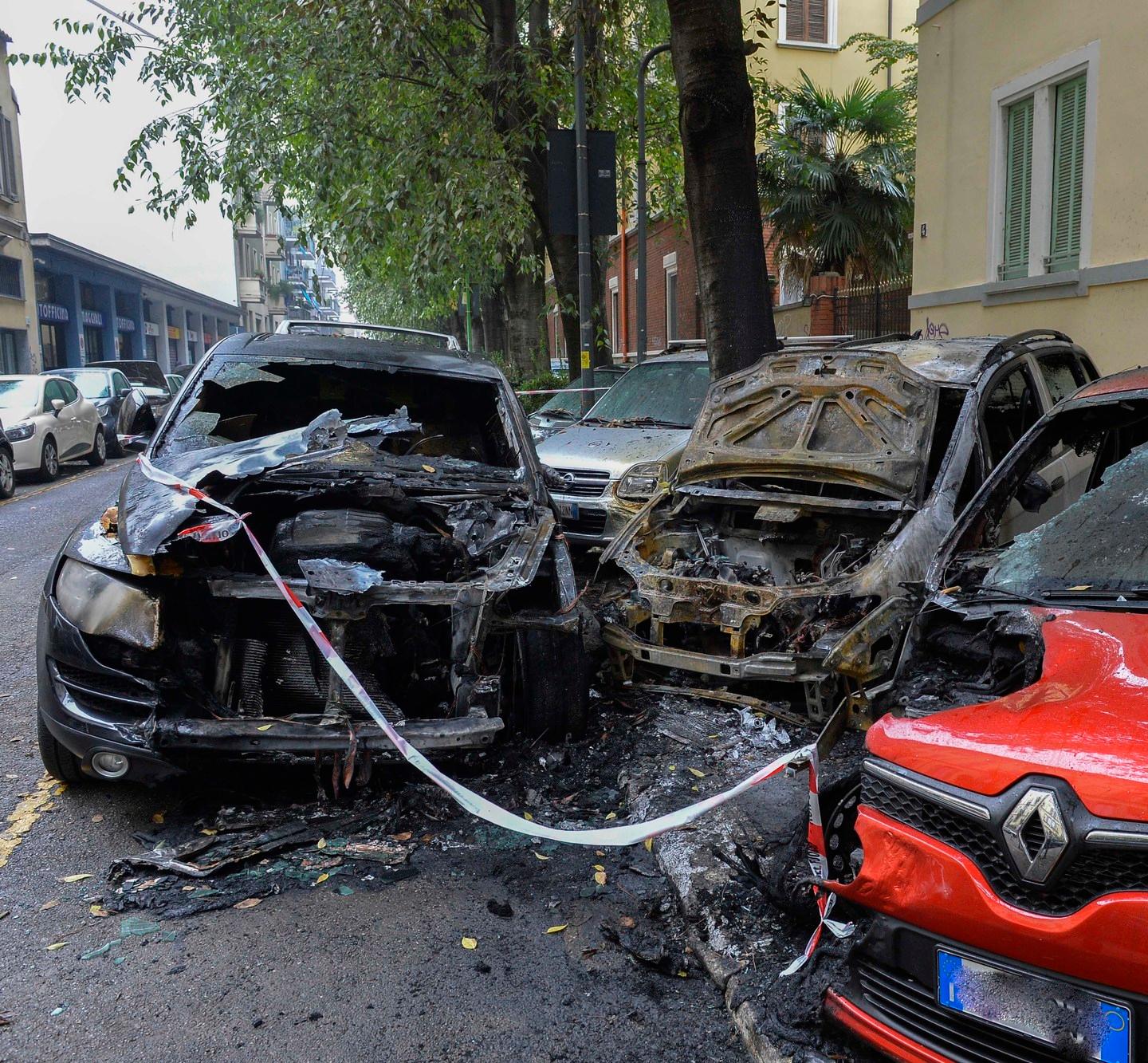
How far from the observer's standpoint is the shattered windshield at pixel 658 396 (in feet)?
31.2

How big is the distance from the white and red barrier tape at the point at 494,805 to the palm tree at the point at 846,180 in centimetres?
1404

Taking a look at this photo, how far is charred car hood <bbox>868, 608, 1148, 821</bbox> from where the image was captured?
217cm

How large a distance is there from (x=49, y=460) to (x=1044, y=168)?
→ 1344cm

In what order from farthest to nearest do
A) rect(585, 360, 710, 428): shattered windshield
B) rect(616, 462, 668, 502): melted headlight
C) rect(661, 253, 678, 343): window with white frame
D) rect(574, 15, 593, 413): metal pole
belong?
rect(661, 253, 678, 343): window with white frame < rect(574, 15, 593, 413): metal pole < rect(585, 360, 710, 428): shattered windshield < rect(616, 462, 668, 502): melted headlight

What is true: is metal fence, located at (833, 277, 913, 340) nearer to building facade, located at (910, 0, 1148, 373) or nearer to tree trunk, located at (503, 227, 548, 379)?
building facade, located at (910, 0, 1148, 373)

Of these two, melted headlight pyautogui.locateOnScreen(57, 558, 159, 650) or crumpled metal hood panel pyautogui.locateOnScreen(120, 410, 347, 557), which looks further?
crumpled metal hood panel pyautogui.locateOnScreen(120, 410, 347, 557)

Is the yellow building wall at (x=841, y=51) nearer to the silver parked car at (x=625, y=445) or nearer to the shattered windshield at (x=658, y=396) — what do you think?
the shattered windshield at (x=658, y=396)

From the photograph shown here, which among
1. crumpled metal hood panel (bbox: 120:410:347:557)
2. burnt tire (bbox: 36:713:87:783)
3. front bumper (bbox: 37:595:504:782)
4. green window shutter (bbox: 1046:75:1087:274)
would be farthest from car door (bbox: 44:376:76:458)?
green window shutter (bbox: 1046:75:1087:274)

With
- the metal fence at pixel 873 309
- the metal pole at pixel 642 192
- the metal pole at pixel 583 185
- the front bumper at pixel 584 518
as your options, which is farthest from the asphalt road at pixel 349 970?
the metal fence at pixel 873 309

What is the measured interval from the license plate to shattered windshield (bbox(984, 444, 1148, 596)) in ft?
4.31

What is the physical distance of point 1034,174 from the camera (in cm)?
1034

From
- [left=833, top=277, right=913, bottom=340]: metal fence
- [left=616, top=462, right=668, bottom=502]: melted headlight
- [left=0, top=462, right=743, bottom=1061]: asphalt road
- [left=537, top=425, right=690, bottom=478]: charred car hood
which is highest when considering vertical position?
[left=833, top=277, right=913, bottom=340]: metal fence

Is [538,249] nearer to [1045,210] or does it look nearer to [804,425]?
[1045,210]

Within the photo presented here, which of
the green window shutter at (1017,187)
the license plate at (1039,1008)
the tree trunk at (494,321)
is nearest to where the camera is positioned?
the license plate at (1039,1008)
